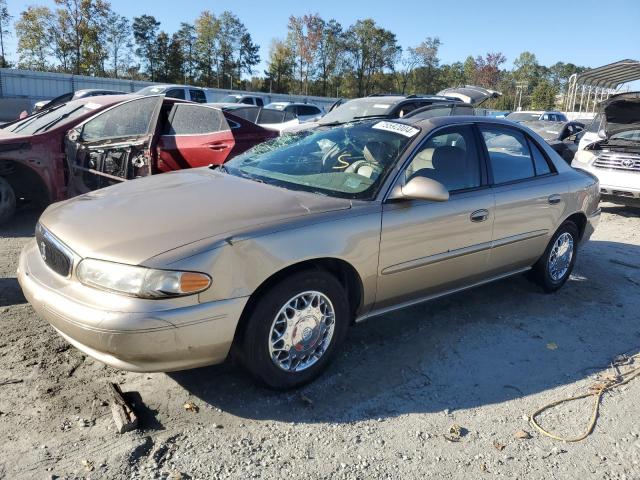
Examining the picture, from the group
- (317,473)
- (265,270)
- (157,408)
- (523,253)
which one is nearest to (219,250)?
(265,270)

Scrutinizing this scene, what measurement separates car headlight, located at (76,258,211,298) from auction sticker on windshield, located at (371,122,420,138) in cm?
186

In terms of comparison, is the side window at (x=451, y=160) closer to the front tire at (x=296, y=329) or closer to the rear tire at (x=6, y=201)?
the front tire at (x=296, y=329)

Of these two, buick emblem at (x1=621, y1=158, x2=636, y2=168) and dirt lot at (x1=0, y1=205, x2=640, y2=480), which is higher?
buick emblem at (x1=621, y1=158, x2=636, y2=168)

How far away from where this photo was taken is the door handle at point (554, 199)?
4414 mm

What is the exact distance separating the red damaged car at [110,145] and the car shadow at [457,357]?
328 centimetres

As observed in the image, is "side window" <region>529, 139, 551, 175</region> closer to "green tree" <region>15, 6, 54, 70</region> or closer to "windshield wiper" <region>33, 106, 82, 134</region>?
"windshield wiper" <region>33, 106, 82, 134</region>

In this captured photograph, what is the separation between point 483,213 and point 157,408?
2541 millimetres

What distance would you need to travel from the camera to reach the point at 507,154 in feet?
14.1

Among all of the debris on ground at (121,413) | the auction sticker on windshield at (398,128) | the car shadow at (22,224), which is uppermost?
the auction sticker on windshield at (398,128)

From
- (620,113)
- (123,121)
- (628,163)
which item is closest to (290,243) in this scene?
(123,121)

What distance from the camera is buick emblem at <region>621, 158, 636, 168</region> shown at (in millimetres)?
8078

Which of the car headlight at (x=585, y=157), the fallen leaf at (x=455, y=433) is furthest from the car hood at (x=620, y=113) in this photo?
the fallen leaf at (x=455, y=433)

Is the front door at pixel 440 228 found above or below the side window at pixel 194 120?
below

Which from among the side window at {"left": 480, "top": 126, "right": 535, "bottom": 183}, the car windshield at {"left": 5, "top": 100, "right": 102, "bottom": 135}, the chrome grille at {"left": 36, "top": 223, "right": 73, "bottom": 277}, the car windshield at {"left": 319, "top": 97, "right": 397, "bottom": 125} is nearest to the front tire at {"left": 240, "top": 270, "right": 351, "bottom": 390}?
the chrome grille at {"left": 36, "top": 223, "right": 73, "bottom": 277}
